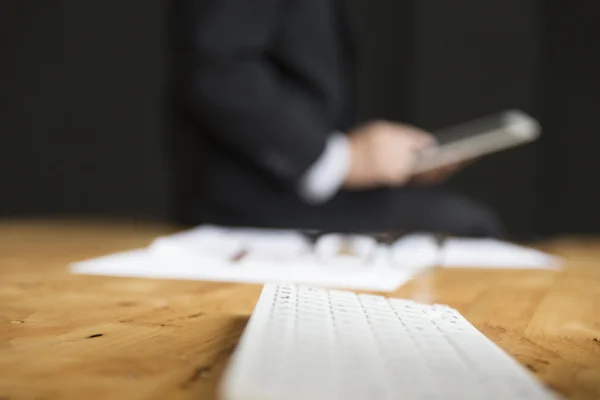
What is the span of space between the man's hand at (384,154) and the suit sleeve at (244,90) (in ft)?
0.26

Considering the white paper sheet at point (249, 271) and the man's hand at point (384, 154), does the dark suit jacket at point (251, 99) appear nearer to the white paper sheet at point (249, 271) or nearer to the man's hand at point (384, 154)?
the man's hand at point (384, 154)

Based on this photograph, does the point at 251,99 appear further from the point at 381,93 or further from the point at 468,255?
the point at 381,93

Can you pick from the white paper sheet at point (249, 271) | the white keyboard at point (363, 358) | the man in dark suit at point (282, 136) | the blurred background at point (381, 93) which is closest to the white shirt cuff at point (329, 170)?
the man in dark suit at point (282, 136)

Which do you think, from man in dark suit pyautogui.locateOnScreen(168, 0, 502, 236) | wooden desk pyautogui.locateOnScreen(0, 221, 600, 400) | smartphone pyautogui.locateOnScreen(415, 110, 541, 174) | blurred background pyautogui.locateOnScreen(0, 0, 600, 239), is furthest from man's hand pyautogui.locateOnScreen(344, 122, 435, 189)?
blurred background pyautogui.locateOnScreen(0, 0, 600, 239)

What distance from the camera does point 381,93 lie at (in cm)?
266

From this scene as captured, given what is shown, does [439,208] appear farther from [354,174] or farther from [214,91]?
→ [214,91]

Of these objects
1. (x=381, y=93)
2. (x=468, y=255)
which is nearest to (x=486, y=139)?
(x=468, y=255)

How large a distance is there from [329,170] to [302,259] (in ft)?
1.67

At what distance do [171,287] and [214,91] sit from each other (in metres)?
0.70

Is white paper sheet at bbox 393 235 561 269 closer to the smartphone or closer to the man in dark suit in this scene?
the smartphone

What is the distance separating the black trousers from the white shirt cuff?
66mm

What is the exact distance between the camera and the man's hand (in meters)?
1.27

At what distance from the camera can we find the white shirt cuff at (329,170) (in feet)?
4.31

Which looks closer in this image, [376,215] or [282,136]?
[282,136]
